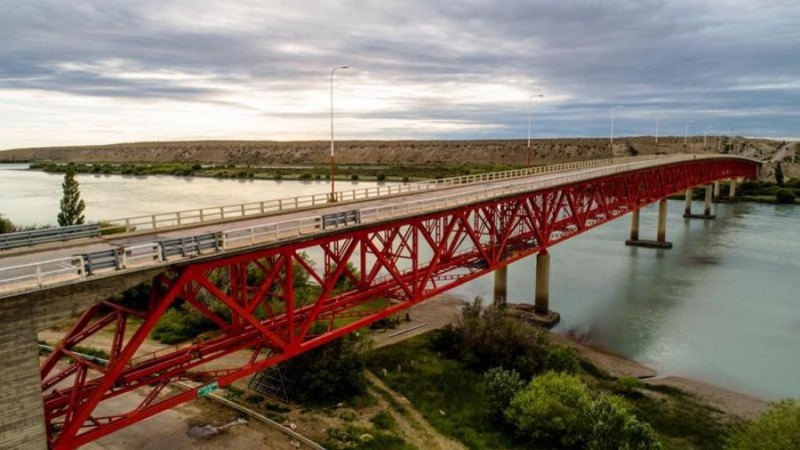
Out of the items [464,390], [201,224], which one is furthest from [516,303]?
[201,224]

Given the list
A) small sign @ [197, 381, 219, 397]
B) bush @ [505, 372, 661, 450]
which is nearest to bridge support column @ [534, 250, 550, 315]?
bush @ [505, 372, 661, 450]

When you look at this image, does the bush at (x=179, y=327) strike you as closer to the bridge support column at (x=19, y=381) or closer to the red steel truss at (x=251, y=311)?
the red steel truss at (x=251, y=311)

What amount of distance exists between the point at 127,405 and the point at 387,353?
14.6 metres

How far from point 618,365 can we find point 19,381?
34.1m

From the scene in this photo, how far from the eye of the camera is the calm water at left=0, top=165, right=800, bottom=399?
38156 mm

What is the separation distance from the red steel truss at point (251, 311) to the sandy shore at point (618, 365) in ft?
12.9

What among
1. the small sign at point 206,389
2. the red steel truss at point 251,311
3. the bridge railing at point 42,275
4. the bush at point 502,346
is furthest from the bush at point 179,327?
the bridge railing at point 42,275

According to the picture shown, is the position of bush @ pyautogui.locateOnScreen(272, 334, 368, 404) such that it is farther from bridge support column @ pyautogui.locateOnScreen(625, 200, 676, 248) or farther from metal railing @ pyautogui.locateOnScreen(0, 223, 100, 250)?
bridge support column @ pyautogui.locateOnScreen(625, 200, 676, 248)

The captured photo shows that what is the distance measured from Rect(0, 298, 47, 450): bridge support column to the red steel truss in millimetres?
1569

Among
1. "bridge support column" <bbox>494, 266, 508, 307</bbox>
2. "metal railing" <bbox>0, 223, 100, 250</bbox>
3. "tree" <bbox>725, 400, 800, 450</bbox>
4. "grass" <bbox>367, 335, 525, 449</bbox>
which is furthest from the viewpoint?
"bridge support column" <bbox>494, 266, 508, 307</bbox>

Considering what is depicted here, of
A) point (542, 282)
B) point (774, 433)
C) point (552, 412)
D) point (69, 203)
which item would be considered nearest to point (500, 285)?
point (542, 282)

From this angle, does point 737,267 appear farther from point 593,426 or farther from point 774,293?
point 593,426

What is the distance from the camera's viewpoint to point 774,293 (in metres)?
54.1

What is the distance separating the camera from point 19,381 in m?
14.1
